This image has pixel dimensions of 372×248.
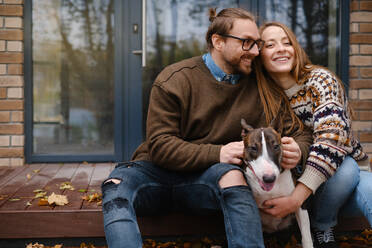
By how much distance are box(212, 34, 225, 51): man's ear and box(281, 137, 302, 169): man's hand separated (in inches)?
30.4

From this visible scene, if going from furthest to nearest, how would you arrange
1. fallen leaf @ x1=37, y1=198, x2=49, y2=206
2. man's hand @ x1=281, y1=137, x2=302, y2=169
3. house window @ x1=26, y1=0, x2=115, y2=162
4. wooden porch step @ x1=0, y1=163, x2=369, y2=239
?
house window @ x1=26, y1=0, x2=115, y2=162 < fallen leaf @ x1=37, y1=198, x2=49, y2=206 < wooden porch step @ x1=0, y1=163, x2=369, y2=239 < man's hand @ x1=281, y1=137, x2=302, y2=169

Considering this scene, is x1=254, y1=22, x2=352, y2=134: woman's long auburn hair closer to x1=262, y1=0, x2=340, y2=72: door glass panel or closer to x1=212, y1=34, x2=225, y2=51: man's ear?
x1=212, y1=34, x2=225, y2=51: man's ear

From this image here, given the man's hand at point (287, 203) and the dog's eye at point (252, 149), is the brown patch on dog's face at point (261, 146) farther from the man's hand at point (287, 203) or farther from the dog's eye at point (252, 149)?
A: the man's hand at point (287, 203)

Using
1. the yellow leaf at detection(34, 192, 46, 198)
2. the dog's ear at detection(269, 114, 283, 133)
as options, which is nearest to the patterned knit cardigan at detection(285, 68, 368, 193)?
the dog's ear at detection(269, 114, 283, 133)

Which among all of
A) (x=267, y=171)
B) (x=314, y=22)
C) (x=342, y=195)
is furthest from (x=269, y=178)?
(x=314, y=22)

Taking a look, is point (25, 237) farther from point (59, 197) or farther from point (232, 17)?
point (232, 17)

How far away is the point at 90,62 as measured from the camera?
4492 mm

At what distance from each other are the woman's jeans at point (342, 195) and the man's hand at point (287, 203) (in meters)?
0.20

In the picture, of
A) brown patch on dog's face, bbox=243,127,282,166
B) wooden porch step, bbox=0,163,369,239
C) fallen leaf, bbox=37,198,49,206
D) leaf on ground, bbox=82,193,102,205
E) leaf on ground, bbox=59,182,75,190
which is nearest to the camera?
brown patch on dog's face, bbox=243,127,282,166

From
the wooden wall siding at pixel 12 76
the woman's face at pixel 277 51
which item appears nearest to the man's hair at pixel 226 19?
the woman's face at pixel 277 51

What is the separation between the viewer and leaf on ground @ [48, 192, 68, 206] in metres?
2.67

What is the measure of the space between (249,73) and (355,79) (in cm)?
246

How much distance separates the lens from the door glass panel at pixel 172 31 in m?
4.49

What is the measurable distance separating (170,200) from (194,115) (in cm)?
55
